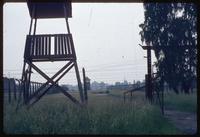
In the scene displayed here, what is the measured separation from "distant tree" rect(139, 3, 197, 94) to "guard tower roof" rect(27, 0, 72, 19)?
510 inches

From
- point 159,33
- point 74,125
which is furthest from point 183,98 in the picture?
point 74,125

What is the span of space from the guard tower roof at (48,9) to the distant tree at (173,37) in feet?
42.5

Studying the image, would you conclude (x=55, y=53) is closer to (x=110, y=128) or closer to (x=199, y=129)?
(x=110, y=128)

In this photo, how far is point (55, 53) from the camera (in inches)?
384

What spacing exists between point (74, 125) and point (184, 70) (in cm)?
1798

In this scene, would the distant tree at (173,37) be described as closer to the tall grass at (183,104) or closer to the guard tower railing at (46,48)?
the tall grass at (183,104)

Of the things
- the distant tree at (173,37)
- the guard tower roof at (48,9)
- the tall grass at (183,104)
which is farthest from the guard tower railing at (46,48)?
the distant tree at (173,37)

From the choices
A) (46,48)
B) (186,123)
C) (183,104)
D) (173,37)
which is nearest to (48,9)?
(46,48)

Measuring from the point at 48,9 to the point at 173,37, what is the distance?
1519cm

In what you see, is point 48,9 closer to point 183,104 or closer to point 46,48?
point 46,48

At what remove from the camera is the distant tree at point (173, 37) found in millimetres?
22531

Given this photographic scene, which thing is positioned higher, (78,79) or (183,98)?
(78,79)

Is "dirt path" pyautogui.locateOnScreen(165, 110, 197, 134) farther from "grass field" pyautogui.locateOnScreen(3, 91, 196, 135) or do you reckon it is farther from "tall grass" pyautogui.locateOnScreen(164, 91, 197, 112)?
"tall grass" pyautogui.locateOnScreen(164, 91, 197, 112)

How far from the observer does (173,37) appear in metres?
23.8
